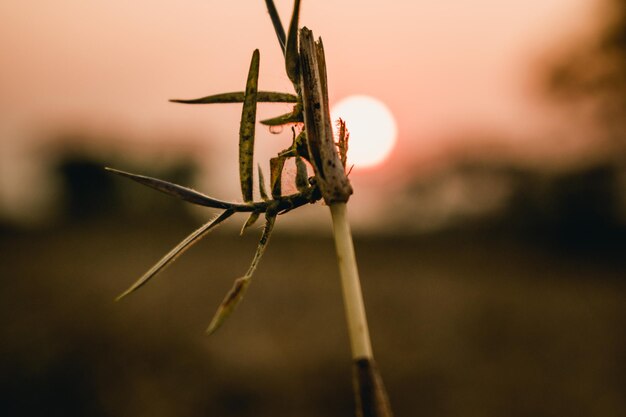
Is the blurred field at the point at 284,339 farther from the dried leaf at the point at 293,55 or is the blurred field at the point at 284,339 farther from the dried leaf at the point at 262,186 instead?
the dried leaf at the point at 293,55

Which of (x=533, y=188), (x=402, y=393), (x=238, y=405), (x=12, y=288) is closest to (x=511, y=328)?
(x=402, y=393)

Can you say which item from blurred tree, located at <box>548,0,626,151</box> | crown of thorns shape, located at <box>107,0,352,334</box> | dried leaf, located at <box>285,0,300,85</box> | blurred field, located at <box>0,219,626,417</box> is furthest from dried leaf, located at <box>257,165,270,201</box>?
blurred tree, located at <box>548,0,626,151</box>

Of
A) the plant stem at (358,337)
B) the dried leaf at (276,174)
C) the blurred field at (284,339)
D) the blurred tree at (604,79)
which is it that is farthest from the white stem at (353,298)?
the blurred tree at (604,79)

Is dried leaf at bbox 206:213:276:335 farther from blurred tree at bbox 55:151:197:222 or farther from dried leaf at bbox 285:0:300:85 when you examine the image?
blurred tree at bbox 55:151:197:222

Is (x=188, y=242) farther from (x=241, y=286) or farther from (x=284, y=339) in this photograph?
(x=284, y=339)

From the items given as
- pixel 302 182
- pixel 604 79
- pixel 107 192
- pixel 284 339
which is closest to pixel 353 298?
pixel 302 182
